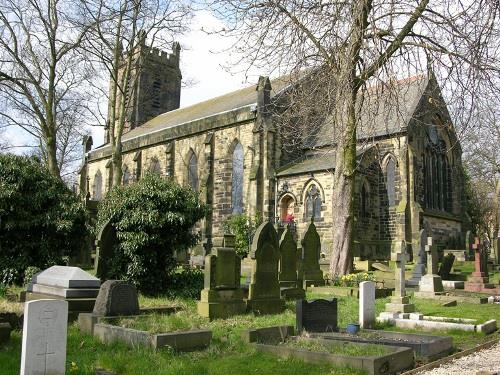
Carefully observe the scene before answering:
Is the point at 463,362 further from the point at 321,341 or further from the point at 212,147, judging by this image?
the point at 212,147

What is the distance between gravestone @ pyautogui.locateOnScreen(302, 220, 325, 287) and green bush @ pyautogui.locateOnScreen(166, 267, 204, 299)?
325cm

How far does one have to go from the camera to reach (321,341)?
7145 millimetres

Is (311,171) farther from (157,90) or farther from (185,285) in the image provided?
(157,90)

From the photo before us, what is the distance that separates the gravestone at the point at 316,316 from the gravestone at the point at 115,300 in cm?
266

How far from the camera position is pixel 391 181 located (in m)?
26.8

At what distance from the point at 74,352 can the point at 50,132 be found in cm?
1637

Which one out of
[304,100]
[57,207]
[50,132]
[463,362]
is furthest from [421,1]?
[50,132]

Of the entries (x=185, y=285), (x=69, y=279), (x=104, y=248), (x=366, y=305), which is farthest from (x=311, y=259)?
(x=69, y=279)

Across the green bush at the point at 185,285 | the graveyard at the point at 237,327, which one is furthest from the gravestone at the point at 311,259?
the green bush at the point at 185,285

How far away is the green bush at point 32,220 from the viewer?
1469 cm

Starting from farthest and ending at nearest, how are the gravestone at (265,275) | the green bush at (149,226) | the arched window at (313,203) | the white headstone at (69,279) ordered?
the arched window at (313,203)
the green bush at (149,226)
the gravestone at (265,275)
the white headstone at (69,279)

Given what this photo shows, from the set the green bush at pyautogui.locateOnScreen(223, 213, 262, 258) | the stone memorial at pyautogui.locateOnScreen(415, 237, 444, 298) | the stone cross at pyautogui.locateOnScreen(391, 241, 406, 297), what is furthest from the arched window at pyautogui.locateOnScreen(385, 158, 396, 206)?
the stone cross at pyautogui.locateOnScreen(391, 241, 406, 297)

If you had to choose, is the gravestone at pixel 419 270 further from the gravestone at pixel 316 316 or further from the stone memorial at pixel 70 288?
the stone memorial at pixel 70 288

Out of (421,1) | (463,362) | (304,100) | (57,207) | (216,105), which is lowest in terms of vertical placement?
(463,362)
